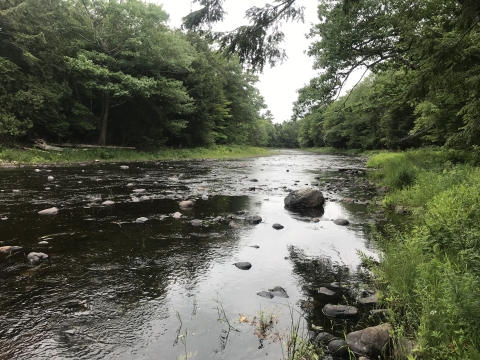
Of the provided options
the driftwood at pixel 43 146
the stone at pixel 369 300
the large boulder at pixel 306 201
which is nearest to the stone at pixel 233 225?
the large boulder at pixel 306 201

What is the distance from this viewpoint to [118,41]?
28.4m

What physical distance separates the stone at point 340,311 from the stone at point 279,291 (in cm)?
64

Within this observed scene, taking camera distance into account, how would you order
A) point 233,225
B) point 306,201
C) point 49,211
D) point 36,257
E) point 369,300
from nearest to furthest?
point 369,300 < point 36,257 < point 233,225 < point 49,211 < point 306,201

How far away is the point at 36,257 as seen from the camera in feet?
17.8

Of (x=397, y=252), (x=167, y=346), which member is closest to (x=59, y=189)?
(x=167, y=346)

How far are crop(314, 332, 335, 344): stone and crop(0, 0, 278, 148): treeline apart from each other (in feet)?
54.4

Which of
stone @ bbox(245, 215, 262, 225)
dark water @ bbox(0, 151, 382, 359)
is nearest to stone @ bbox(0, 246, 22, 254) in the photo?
dark water @ bbox(0, 151, 382, 359)

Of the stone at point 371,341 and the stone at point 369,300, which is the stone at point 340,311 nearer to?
the stone at point 369,300

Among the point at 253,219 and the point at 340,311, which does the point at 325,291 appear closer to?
the point at 340,311

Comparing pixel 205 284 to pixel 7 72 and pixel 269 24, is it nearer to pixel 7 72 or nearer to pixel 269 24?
pixel 269 24

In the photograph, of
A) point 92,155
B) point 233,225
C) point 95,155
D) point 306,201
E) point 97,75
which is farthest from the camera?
point 97,75

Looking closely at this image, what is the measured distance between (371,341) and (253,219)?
5.68m

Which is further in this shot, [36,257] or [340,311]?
[36,257]

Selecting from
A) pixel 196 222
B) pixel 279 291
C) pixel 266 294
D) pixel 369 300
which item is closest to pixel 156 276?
pixel 266 294
